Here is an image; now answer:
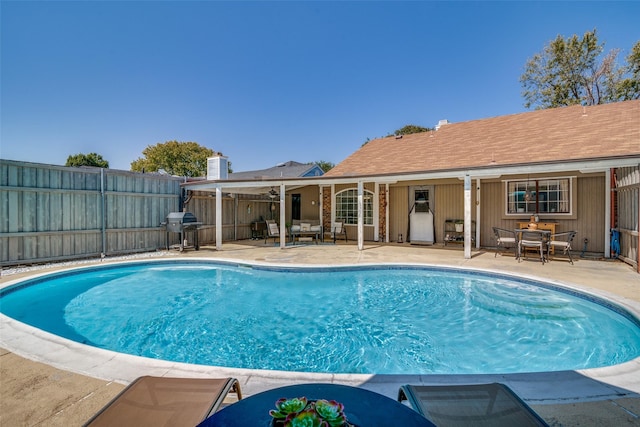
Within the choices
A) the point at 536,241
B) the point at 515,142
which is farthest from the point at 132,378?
the point at 515,142

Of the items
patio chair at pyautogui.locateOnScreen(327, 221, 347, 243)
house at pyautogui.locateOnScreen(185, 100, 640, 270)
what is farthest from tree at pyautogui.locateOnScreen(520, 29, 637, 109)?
patio chair at pyautogui.locateOnScreen(327, 221, 347, 243)

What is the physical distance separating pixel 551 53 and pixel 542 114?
10.8m

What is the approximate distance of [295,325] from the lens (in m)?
4.67

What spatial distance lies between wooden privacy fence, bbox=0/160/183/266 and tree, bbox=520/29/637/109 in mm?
22369

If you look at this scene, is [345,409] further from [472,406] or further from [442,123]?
→ [442,123]

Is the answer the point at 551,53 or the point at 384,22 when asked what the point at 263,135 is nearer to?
the point at 384,22

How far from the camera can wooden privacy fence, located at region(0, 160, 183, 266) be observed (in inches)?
290

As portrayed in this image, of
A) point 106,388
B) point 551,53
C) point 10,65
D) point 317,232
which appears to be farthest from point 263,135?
point 106,388

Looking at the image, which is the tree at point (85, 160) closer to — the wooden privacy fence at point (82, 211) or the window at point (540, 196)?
the wooden privacy fence at point (82, 211)

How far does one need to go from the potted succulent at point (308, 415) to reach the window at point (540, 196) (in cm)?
1044

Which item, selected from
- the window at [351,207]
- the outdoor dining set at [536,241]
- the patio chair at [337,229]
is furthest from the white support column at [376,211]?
the outdoor dining set at [536,241]

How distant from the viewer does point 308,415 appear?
1.17 m

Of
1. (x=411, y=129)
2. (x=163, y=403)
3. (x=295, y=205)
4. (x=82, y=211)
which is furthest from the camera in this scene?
(x=411, y=129)

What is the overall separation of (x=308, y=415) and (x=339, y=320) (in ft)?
12.5
